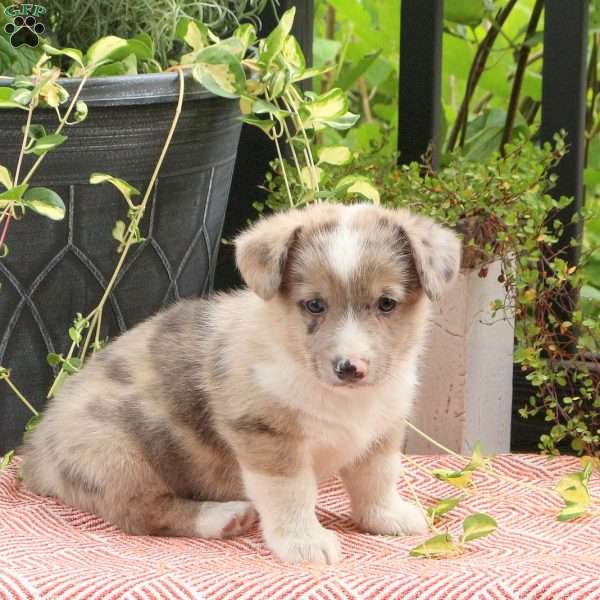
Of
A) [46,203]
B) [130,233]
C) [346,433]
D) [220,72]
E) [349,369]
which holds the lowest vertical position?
[346,433]

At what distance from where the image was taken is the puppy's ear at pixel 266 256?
7.56ft

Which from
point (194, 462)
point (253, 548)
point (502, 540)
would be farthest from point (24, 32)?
point (502, 540)

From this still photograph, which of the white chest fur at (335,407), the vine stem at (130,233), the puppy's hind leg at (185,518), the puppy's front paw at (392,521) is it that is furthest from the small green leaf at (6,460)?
the puppy's front paw at (392,521)

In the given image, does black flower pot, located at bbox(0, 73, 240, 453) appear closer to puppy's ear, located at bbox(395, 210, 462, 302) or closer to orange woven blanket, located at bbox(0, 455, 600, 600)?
orange woven blanket, located at bbox(0, 455, 600, 600)

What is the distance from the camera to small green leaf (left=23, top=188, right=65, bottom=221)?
252 centimetres

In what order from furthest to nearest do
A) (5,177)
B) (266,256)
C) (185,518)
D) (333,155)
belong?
(333,155) < (5,177) < (185,518) < (266,256)

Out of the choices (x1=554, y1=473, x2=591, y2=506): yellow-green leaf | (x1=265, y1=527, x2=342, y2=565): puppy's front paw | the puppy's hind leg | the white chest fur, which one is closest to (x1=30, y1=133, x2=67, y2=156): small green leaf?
the white chest fur

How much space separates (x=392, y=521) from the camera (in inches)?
99.1

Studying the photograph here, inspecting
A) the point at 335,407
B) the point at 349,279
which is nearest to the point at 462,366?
the point at 335,407

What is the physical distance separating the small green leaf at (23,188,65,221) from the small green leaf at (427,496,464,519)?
A: 98cm

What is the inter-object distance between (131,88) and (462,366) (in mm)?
1077

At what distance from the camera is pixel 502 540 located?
245 cm

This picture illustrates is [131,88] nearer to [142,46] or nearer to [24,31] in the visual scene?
[142,46]

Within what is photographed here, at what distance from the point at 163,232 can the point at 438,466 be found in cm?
85
